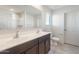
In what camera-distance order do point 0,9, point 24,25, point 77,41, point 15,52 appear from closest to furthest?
point 15,52 < point 0,9 < point 24,25 < point 77,41

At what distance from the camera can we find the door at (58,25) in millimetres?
4500

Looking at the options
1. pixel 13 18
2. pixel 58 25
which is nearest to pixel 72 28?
pixel 58 25

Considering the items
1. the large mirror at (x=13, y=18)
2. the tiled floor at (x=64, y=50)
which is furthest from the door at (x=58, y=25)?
the large mirror at (x=13, y=18)

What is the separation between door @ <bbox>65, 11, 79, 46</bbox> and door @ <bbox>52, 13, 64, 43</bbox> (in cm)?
27

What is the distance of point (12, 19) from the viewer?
1.76m

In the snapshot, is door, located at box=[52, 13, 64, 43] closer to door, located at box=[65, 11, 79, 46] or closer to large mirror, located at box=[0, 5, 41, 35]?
door, located at box=[65, 11, 79, 46]

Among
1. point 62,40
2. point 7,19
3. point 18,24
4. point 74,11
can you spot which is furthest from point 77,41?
point 7,19

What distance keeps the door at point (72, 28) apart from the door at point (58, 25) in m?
0.27

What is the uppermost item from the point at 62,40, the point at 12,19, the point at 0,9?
the point at 0,9

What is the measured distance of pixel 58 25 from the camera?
15.4ft

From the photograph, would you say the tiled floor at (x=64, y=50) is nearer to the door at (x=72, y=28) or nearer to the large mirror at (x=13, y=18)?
the door at (x=72, y=28)

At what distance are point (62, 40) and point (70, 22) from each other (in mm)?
1073

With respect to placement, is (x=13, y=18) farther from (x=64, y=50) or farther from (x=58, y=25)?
(x=58, y=25)
